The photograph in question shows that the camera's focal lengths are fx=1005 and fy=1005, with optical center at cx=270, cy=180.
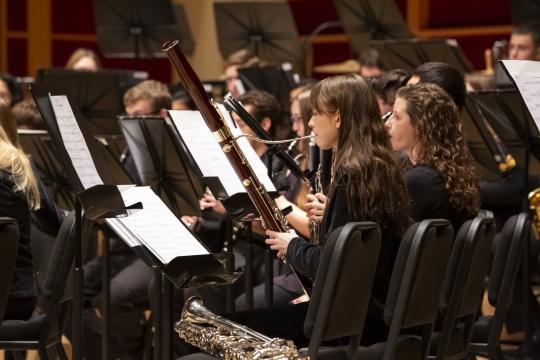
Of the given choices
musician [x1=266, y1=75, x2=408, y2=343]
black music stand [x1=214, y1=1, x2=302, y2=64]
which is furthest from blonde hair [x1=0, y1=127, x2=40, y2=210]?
black music stand [x1=214, y1=1, x2=302, y2=64]

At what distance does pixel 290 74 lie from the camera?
542 centimetres

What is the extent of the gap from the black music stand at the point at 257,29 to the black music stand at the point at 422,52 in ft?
4.91

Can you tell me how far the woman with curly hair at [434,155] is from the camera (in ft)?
9.68

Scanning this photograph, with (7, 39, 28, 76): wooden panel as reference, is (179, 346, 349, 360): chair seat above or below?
below

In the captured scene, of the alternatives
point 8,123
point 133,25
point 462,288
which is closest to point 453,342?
point 462,288

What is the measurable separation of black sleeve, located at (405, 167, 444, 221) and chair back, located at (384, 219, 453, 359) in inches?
9.4

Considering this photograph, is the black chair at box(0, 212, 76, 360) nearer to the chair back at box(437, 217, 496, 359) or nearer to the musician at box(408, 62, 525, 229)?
the chair back at box(437, 217, 496, 359)

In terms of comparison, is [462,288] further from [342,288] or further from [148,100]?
[148,100]

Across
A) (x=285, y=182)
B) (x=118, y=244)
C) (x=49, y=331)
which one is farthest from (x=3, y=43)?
(x=49, y=331)

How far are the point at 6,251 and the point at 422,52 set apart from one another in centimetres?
321

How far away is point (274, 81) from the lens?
5.34m

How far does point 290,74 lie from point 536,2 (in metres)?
1.57

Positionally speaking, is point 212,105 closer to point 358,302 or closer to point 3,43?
point 358,302

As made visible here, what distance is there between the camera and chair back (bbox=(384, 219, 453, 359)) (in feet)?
8.38
